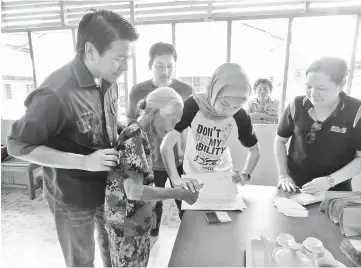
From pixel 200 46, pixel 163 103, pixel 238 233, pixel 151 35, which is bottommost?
pixel 238 233

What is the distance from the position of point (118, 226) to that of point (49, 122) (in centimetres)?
52

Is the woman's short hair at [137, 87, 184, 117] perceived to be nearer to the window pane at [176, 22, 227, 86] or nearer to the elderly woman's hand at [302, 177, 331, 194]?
the elderly woman's hand at [302, 177, 331, 194]

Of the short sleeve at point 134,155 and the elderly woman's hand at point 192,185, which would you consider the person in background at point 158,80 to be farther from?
the short sleeve at point 134,155

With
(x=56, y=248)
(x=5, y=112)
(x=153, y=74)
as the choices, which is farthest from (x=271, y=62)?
(x=5, y=112)

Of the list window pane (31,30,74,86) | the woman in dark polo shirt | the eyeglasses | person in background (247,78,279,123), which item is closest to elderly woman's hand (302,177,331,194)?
the woman in dark polo shirt

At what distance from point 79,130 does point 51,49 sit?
11.8 ft

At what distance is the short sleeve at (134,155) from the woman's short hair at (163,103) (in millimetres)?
142

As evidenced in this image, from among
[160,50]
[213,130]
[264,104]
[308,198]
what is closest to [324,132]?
[308,198]

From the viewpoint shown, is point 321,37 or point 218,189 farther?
point 321,37

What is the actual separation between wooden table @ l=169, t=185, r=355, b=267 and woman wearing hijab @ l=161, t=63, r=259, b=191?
0.76 feet

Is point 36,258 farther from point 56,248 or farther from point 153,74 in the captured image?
point 153,74

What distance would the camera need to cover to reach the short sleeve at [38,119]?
88 cm

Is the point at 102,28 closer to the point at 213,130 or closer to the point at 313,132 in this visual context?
the point at 213,130

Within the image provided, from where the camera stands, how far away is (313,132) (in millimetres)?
1403
